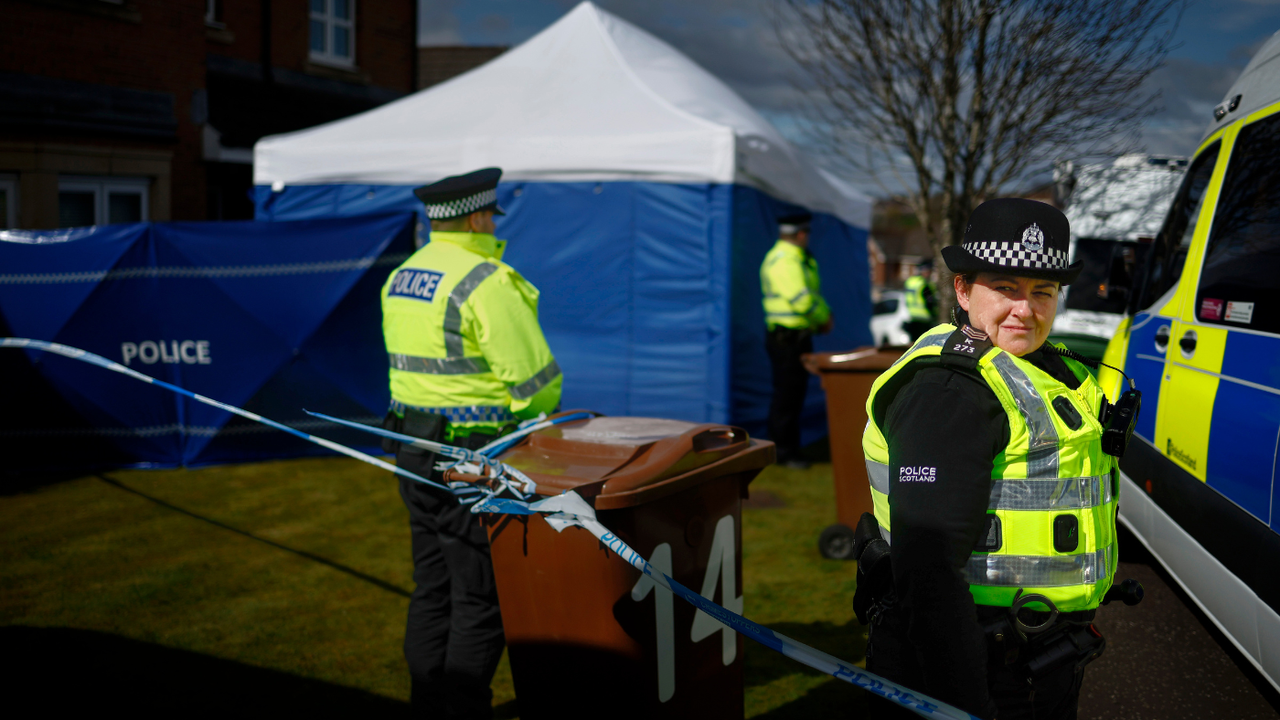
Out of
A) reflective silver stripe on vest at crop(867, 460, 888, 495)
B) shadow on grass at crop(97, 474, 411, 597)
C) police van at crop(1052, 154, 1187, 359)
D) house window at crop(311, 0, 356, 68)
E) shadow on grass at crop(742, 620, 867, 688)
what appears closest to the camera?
reflective silver stripe on vest at crop(867, 460, 888, 495)

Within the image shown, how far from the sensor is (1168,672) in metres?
3.75

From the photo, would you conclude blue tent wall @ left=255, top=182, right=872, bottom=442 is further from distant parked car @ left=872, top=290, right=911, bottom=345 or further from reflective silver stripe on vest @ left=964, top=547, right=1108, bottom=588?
distant parked car @ left=872, top=290, right=911, bottom=345

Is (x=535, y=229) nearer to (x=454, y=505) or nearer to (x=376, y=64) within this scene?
(x=454, y=505)

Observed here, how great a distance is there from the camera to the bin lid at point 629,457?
2509 millimetres

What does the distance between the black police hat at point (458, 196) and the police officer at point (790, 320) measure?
180 inches

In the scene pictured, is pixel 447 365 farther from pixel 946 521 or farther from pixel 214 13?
pixel 214 13

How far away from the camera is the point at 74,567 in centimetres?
497

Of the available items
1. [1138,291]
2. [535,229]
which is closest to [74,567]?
[535,229]

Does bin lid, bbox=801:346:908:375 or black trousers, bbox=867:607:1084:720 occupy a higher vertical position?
bin lid, bbox=801:346:908:375

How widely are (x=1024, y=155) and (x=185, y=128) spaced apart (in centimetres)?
1026

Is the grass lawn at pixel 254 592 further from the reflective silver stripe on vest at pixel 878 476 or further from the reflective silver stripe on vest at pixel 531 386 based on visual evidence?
the reflective silver stripe on vest at pixel 878 476

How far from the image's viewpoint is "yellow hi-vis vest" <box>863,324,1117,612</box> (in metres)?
1.68

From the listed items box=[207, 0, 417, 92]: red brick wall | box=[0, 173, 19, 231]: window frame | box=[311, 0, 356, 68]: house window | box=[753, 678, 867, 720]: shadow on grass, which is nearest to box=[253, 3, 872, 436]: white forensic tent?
box=[0, 173, 19, 231]: window frame

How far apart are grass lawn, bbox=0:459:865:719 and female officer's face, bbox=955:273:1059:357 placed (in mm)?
2115
